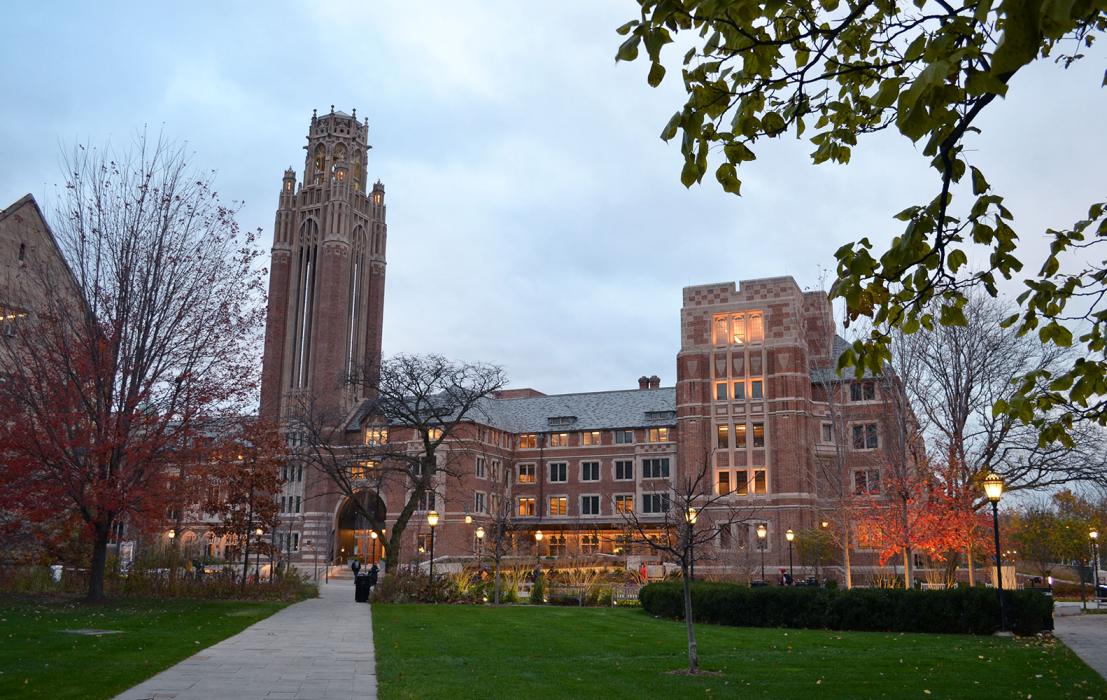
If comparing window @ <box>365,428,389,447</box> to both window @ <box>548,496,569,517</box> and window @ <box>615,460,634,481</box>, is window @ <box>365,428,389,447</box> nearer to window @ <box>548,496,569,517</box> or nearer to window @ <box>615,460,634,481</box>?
window @ <box>548,496,569,517</box>

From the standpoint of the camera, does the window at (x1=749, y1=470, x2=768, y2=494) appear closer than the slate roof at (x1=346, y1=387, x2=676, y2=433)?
Yes

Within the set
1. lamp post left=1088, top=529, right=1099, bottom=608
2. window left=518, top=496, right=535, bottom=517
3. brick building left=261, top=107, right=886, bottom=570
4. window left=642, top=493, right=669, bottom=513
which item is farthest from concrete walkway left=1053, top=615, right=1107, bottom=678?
window left=518, top=496, right=535, bottom=517

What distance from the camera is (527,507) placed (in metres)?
72.9

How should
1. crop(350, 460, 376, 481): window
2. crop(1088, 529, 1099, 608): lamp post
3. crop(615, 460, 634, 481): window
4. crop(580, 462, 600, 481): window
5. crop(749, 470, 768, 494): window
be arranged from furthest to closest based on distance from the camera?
crop(580, 462, 600, 481): window
crop(615, 460, 634, 481): window
crop(749, 470, 768, 494): window
crop(350, 460, 376, 481): window
crop(1088, 529, 1099, 608): lamp post

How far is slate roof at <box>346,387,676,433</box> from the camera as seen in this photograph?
71.4 metres

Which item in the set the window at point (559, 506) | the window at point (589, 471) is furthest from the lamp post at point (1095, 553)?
the window at point (559, 506)

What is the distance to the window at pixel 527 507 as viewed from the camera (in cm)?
7281

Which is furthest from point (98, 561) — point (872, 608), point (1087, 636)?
point (1087, 636)

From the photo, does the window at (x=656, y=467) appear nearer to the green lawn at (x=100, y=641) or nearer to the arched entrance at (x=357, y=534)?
the arched entrance at (x=357, y=534)

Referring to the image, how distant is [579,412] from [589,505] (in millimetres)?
8616

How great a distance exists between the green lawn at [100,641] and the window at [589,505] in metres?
44.7

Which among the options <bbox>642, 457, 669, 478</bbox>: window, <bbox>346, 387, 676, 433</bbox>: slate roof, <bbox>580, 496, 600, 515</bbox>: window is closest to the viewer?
<bbox>642, 457, 669, 478</bbox>: window

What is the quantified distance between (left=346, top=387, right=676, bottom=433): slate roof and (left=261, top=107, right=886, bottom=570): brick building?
17 cm

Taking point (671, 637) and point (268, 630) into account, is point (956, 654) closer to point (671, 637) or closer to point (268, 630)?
point (671, 637)
